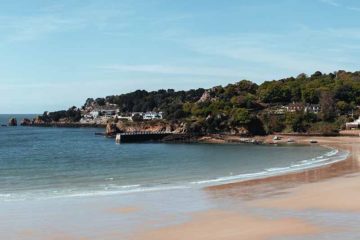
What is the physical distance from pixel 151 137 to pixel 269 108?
31.8 m

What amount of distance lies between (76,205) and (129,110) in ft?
504

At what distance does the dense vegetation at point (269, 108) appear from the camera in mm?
94188

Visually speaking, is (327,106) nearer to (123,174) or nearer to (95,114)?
(123,174)

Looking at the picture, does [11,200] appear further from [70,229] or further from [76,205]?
[70,229]

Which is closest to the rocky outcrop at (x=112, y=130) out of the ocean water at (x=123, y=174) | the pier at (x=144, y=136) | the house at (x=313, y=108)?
the pier at (x=144, y=136)

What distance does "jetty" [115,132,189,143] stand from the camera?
9094 centimetres

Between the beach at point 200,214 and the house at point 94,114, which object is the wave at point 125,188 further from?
the house at point 94,114

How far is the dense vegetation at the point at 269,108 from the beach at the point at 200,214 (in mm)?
63616

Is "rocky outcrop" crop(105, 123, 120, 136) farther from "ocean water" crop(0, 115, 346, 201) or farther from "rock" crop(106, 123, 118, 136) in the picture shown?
"ocean water" crop(0, 115, 346, 201)

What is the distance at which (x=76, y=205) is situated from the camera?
2428 cm

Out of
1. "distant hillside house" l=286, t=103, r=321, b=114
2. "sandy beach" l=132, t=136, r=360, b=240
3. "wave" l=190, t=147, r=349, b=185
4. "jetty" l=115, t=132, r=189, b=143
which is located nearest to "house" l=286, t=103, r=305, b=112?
"distant hillside house" l=286, t=103, r=321, b=114

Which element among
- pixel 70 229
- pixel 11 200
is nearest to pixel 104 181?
pixel 11 200

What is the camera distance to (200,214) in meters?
21.9

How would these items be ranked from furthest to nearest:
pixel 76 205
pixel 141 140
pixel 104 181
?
pixel 141 140 < pixel 104 181 < pixel 76 205
